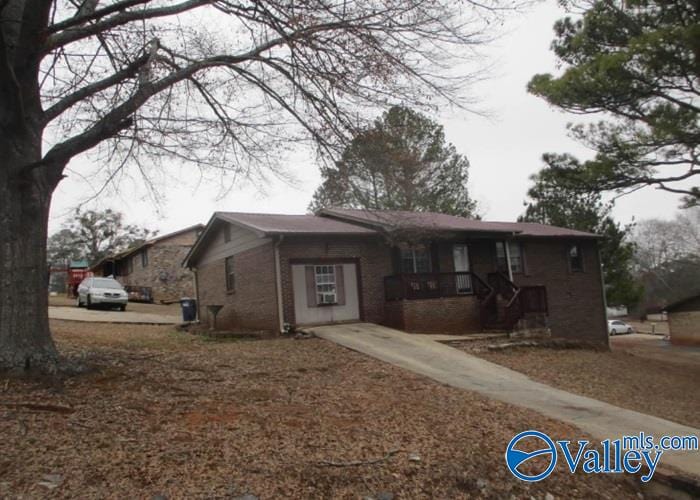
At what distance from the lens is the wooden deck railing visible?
1638cm

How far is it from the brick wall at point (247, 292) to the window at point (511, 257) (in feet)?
29.6

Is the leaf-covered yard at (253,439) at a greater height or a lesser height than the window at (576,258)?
lesser

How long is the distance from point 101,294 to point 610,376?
2088 centimetres

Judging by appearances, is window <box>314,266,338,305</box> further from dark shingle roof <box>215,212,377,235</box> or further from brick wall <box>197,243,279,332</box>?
brick wall <box>197,243,279,332</box>

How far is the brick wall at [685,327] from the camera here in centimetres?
3019

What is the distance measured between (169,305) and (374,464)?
28198 mm

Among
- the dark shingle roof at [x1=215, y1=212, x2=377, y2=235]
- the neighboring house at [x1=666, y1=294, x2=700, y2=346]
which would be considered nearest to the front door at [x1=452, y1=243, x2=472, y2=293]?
the dark shingle roof at [x1=215, y1=212, x2=377, y2=235]

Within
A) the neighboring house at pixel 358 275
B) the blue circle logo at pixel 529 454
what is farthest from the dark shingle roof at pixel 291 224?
the blue circle logo at pixel 529 454

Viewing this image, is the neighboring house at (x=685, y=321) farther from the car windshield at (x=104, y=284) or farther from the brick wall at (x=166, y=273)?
the car windshield at (x=104, y=284)

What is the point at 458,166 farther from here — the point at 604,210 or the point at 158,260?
the point at 158,260

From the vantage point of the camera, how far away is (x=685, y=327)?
1214 inches

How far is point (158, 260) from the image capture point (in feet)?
109

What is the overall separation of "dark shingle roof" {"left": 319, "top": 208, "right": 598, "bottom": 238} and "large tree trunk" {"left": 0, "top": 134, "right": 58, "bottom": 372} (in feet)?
14.9

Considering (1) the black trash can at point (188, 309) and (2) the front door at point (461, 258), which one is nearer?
(2) the front door at point (461, 258)
